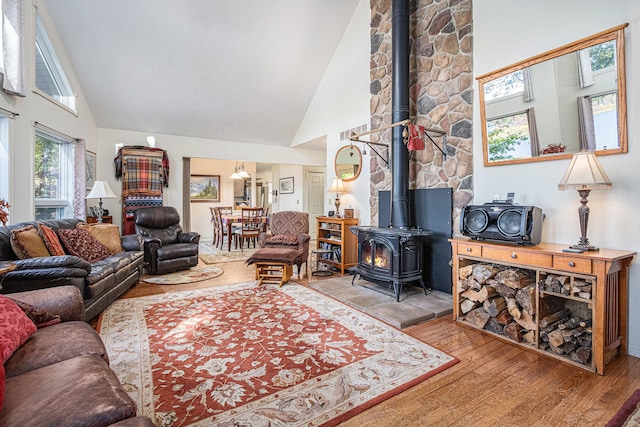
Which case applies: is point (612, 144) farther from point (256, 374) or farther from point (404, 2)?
point (256, 374)

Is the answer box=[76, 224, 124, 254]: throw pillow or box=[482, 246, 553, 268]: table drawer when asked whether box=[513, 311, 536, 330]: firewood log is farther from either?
box=[76, 224, 124, 254]: throw pillow

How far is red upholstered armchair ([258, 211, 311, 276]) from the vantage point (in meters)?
4.65

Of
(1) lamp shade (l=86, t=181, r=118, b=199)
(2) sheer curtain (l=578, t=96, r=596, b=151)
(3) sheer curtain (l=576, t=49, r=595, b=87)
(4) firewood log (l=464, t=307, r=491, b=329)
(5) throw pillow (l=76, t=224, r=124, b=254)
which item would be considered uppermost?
(3) sheer curtain (l=576, t=49, r=595, b=87)

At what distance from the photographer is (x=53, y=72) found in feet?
14.6

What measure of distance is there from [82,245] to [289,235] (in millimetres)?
2557

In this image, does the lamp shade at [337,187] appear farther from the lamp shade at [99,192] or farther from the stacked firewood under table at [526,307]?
the lamp shade at [99,192]

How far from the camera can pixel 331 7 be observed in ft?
16.7

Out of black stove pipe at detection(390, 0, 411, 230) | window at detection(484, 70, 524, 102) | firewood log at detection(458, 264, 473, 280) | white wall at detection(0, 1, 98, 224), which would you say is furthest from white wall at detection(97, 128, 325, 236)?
firewood log at detection(458, 264, 473, 280)

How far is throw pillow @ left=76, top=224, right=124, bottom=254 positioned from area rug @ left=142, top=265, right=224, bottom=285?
Answer: 65cm

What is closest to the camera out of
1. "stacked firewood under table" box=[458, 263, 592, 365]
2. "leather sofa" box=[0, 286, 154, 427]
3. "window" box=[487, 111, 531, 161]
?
"leather sofa" box=[0, 286, 154, 427]

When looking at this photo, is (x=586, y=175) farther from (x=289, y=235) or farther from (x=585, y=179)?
(x=289, y=235)

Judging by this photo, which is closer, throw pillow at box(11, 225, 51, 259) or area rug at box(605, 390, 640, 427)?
area rug at box(605, 390, 640, 427)

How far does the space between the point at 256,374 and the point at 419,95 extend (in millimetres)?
3701

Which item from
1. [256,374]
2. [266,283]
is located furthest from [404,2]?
[256,374]
